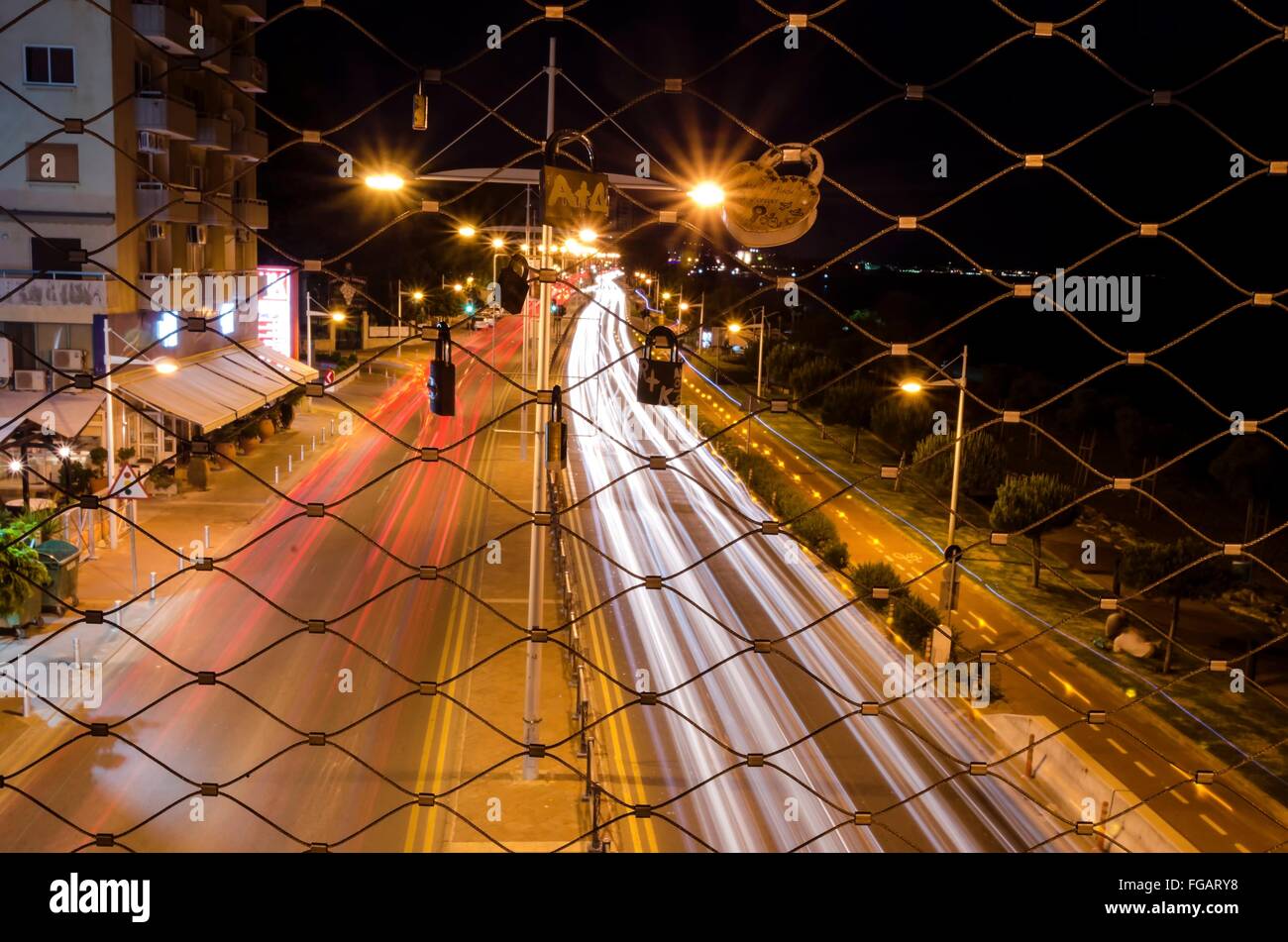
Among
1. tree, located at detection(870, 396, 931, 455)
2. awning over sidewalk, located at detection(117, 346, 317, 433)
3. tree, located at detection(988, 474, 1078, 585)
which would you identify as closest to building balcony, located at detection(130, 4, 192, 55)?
awning over sidewalk, located at detection(117, 346, 317, 433)

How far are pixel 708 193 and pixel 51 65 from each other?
694 cm

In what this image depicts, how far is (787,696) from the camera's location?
202 inches

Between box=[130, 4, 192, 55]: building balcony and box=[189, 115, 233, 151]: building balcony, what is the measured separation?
1.17 meters

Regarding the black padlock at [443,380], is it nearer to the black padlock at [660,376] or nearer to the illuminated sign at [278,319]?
the black padlock at [660,376]

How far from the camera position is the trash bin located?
5.29 m

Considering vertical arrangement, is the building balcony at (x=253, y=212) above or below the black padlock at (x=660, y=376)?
above

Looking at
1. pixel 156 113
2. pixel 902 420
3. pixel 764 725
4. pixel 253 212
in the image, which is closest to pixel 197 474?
pixel 156 113

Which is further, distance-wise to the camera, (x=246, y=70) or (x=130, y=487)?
(x=246, y=70)

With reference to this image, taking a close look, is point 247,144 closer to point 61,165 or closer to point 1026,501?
point 61,165

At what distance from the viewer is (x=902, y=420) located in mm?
11047

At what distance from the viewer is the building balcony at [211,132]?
918 cm

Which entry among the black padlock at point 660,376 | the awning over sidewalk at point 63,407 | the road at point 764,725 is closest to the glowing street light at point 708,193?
the black padlock at point 660,376

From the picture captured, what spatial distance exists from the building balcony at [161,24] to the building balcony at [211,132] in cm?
117

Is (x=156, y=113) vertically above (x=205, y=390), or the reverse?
(x=156, y=113)
